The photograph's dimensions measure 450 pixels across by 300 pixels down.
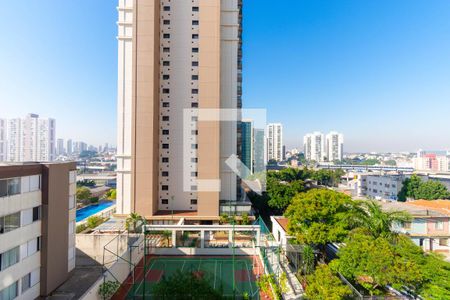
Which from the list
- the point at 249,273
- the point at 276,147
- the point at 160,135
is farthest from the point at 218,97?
the point at 276,147

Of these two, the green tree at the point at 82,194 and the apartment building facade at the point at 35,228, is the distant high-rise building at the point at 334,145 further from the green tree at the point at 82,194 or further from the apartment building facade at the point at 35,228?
the apartment building facade at the point at 35,228

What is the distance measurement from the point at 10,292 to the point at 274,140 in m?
88.0

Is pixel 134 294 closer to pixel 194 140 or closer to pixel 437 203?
pixel 194 140

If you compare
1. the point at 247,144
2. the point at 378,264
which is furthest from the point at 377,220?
the point at 247,144

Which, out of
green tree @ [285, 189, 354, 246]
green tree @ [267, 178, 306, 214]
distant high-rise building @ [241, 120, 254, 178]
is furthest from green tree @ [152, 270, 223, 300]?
distant high-rise building @ [241, 120, 254, 178]

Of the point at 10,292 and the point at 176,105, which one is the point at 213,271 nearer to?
the point at 10,292

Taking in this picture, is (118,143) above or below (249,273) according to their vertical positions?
above

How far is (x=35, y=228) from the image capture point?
30.9 feet

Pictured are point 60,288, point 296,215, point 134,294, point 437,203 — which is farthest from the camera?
point 437,203

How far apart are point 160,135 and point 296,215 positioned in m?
14.1

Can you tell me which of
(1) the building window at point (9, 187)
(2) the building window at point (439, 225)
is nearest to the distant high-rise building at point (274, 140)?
(2) the building window at point (439, 225)

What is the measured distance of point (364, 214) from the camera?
13328 mm

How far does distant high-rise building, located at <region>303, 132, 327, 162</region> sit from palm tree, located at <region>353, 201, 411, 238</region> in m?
113

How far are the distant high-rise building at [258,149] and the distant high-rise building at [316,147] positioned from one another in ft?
326
